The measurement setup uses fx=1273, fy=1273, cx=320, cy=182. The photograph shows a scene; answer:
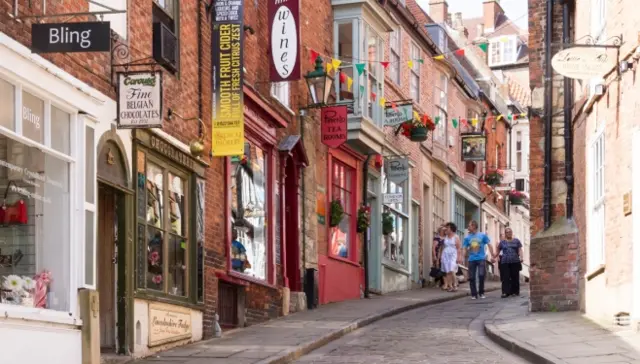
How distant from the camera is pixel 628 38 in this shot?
17.3 m

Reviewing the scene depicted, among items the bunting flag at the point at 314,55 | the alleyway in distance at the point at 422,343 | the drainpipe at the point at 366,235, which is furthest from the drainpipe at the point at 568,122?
the drainpipe at the point at 366,235

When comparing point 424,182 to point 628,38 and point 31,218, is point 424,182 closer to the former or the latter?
point 628,38

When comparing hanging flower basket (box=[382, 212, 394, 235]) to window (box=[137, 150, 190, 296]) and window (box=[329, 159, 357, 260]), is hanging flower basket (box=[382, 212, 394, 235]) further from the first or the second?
window (box=[137, 150, 190, 296])

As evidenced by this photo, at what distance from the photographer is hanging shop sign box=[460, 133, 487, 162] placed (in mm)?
37625

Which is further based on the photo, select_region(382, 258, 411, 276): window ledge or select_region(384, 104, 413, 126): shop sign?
select_region(382, 258, 411, 276): window ledge

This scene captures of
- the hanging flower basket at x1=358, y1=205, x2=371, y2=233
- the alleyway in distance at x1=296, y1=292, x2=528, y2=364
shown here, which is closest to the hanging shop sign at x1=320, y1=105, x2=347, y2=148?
the hanging flower basket at x1=358, y1=205, x2=371, y2=233

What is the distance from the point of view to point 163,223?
1650 centimetres

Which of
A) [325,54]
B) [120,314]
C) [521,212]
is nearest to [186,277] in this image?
[120,314]

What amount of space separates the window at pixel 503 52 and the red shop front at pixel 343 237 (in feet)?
126

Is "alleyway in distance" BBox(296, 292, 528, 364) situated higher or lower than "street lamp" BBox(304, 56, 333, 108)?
lower

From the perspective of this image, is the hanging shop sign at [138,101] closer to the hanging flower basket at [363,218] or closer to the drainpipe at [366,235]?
the hanging flower basket at [363,218]

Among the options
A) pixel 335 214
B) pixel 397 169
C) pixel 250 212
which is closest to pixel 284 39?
pixel 250 212

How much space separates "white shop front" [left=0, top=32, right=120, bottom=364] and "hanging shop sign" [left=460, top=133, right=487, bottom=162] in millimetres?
24470

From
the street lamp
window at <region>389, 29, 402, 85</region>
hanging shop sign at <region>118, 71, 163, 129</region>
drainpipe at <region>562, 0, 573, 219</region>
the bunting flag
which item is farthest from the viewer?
window at <region>389, 29, 402, 85</region>
